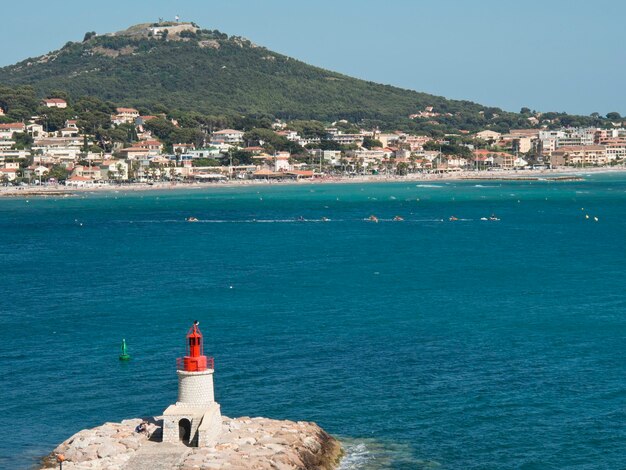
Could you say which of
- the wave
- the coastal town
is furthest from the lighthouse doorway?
the coastal town

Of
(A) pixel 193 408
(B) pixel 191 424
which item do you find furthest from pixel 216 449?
(A) pixel 193 408

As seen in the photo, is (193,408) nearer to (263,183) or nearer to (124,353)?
(124,353)

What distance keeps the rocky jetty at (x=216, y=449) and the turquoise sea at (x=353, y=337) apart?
3.01 ft

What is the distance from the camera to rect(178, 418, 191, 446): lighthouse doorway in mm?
23219

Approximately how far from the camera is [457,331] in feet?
120

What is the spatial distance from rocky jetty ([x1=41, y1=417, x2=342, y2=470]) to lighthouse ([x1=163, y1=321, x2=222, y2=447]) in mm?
233

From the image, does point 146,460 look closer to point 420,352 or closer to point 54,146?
point 420,352

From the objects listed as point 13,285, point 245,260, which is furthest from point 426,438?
point 245,260

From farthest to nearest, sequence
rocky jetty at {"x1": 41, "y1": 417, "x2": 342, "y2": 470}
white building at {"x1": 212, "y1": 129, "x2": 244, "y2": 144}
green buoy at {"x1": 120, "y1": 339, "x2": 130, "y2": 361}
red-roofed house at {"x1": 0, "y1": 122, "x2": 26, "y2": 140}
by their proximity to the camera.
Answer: white building at {"x1": 212, "y1": 129, "x2": 244, "y2": 144} < red-roofed house at {"x1": 0, "y1": 122, "x2": 26, "y2": 140} < green buoy at {"x1": 120, "y1": 339, "x2": 130, "y2": 361} < rocky jetty at {"x1": 41, "y1": 417, "x2": 342, "y2": 470}

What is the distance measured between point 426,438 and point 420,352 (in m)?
7.68

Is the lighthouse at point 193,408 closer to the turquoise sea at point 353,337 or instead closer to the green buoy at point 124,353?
the turquoise sea at point 353,337

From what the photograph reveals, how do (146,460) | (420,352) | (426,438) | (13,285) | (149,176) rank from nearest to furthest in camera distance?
(146,460), (426,438), (420,352), (13,285), (149,176)

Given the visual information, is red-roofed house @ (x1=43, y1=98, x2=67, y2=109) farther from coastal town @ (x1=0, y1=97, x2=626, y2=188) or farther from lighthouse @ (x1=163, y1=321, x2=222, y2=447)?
lighthouse @ (x1=163, y1=321, x2=222, y2=447)

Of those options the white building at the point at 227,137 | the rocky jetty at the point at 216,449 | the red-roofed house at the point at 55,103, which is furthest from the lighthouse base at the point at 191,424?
the red-roofed house at the point at 55,103
